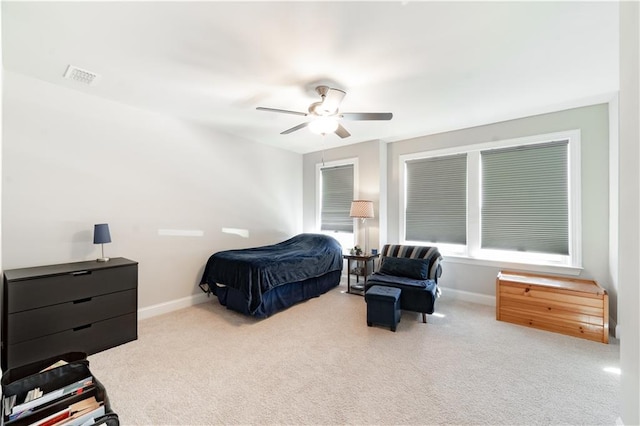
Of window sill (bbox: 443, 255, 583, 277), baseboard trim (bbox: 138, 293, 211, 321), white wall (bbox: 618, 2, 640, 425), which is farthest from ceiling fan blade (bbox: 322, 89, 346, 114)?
baseboard trim (bbox: 138, 293, 211, 321)

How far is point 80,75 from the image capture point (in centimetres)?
251

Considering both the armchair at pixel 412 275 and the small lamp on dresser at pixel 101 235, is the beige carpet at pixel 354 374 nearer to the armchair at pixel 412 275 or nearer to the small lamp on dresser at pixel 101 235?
the armchair at pixel 412 275

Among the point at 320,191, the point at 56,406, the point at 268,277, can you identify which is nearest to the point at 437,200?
the point at 320,191

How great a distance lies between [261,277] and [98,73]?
102 inches

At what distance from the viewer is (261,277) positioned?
10.4 feet

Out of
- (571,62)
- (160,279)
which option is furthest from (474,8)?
(160,279)

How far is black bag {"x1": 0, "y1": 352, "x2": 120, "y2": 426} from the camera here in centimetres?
135

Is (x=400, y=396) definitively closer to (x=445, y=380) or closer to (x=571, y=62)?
(x=445, y=380)

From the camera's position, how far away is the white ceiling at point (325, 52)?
1745mm

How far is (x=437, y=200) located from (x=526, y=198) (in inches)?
44.5

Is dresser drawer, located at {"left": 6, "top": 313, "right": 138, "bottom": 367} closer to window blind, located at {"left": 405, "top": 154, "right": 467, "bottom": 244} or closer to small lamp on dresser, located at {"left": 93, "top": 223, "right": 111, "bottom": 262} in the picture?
small lamp on dresser, located at {"left": 93, "top": 223, "right": 111, "bottom": 262}

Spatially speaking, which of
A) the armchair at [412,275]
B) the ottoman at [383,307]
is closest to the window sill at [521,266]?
the armchair at [412,275]

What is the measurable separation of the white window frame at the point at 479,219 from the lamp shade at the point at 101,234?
161 inches

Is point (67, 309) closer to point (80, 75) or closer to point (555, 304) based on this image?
point (80, 75)
